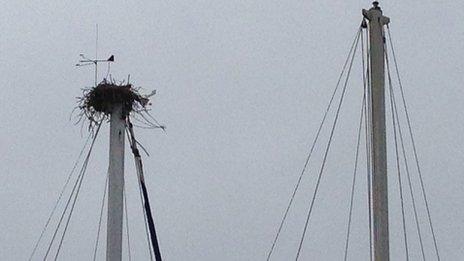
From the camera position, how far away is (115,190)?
3462 centimetres

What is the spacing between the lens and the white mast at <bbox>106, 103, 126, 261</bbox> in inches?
1340

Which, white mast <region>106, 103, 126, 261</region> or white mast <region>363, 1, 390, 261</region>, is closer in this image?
white mast <region>363, 1, 390, 261</region>

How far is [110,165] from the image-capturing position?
35.0m

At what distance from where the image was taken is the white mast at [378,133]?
29395 millimetres

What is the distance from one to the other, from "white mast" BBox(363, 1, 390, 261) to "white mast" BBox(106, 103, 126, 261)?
7530mm

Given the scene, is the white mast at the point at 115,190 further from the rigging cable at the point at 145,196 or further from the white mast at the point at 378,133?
the white mast at the point at 378,133

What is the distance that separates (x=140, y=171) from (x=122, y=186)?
2.36 metres

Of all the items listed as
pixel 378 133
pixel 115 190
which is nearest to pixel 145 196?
pixel 115 190

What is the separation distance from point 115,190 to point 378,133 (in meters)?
7.82

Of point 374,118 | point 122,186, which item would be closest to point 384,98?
point 374,118

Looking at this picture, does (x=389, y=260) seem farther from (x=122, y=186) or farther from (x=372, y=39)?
(x=122, y=186)

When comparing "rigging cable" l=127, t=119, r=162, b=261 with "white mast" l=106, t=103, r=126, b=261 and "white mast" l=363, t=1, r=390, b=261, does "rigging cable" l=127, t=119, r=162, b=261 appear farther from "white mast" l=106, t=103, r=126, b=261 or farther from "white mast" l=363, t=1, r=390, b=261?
"white mast" l=363, t=1, r=390, b=261

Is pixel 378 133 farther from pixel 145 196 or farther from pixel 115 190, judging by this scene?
pixel 145 196

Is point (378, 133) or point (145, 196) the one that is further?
point (145, 196)
